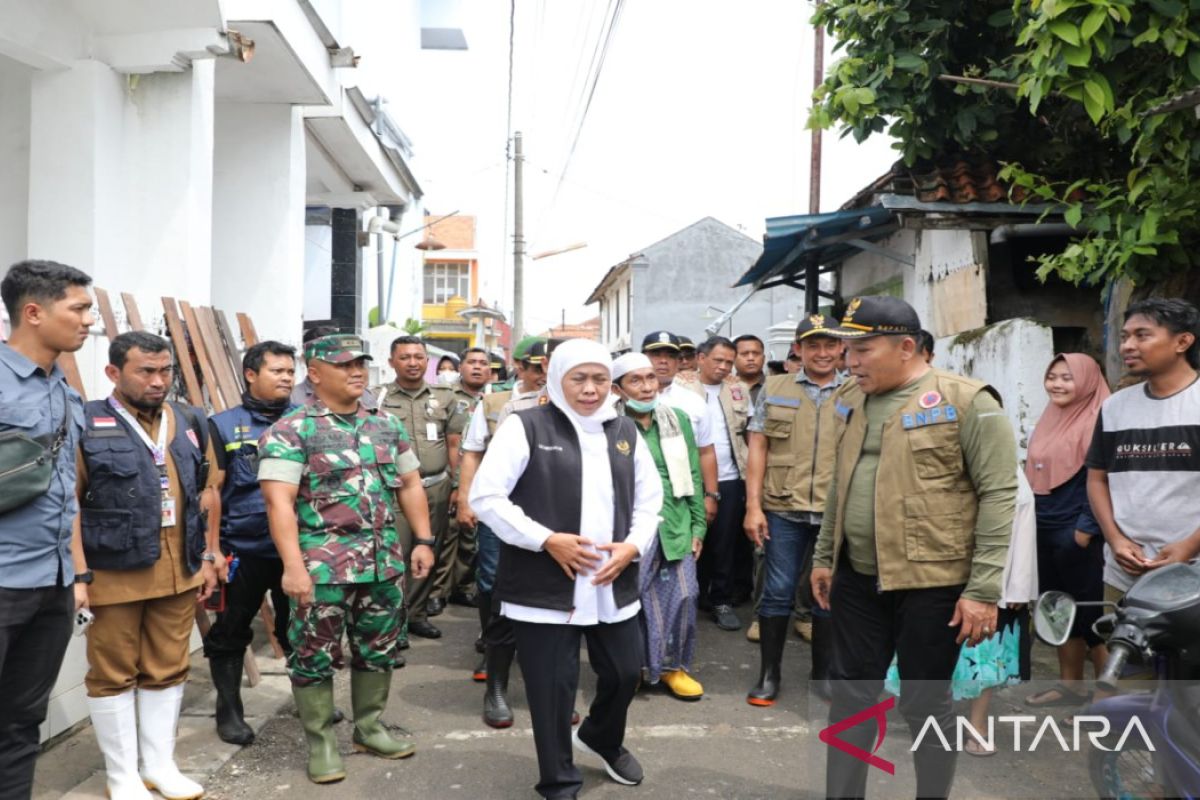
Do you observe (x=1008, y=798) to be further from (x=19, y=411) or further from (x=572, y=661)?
(x=19, y=411)

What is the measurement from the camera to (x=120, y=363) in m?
3.87

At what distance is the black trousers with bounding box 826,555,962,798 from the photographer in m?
3.24

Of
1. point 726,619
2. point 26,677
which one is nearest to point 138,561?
point 26,677

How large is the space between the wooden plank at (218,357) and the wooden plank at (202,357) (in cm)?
4

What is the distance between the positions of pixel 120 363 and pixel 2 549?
3.52 ft

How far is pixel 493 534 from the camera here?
5.27 m

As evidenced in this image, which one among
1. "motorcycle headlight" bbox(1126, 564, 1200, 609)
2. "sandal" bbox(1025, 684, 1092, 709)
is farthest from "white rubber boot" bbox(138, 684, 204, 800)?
Result: "sandal" bbox(1025, 684, 1092, 709)

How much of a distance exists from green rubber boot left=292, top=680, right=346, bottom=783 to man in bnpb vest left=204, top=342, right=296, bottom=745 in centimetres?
62

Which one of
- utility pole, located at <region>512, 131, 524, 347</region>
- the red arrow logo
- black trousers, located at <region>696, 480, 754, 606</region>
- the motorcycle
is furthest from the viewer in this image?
utility pole, located at <region>512, 131, 524, 347</region>

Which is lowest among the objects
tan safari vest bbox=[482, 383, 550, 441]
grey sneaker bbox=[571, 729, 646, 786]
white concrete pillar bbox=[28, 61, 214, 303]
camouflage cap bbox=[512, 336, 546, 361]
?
grey sneaker bbox=[571, 729, 646, 786]

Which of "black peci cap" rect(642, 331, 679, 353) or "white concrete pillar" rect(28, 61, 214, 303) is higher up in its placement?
"white concrete pillar" rect(28, 61, 214, 303)

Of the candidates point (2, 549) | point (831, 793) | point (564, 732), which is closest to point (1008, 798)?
point (831, 793)

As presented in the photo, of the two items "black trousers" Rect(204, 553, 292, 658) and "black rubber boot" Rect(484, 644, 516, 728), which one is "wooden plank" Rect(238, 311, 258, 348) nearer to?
"black trousers" Rect(204, 553, 292, 658)

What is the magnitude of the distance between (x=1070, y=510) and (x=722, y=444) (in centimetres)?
269
